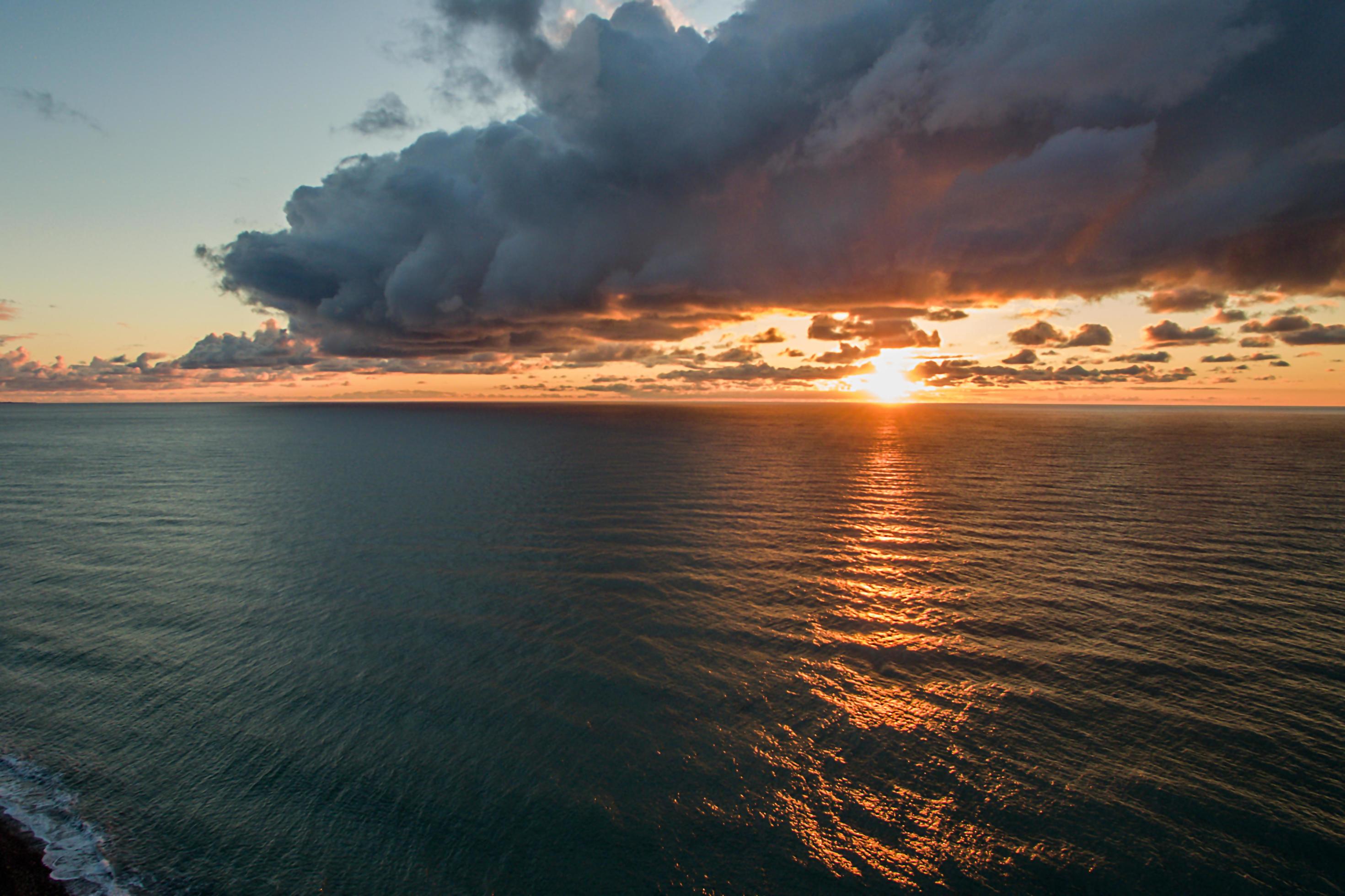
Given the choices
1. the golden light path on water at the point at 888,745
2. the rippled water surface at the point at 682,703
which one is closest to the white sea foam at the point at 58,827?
the rippled water surface at the point at 682,703

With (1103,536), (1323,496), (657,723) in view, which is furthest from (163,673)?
(1323,496)

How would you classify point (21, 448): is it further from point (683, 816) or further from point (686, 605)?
point (683, 816)

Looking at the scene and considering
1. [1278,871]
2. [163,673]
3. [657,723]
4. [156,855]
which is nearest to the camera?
[1278,871]

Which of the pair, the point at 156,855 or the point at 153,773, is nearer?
the point at 156,855

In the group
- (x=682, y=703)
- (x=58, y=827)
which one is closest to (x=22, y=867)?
(x=58, y=827)

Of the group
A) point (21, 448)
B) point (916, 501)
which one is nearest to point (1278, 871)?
point (916, 501)

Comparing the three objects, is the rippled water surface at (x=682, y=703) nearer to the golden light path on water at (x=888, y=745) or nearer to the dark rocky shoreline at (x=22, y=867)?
the golden light path on water at (x=888, y=745)

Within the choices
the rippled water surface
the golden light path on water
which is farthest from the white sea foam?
the golden light path on water

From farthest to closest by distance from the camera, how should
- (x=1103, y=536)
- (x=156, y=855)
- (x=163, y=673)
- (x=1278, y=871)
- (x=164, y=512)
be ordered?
(x=164, y=512) < (x=1103, y=536) < (x=163, y=673) < (x=156, y=855) < (x=1278, y=871)

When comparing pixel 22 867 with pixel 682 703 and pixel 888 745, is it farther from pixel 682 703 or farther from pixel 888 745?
pixel 888 745
